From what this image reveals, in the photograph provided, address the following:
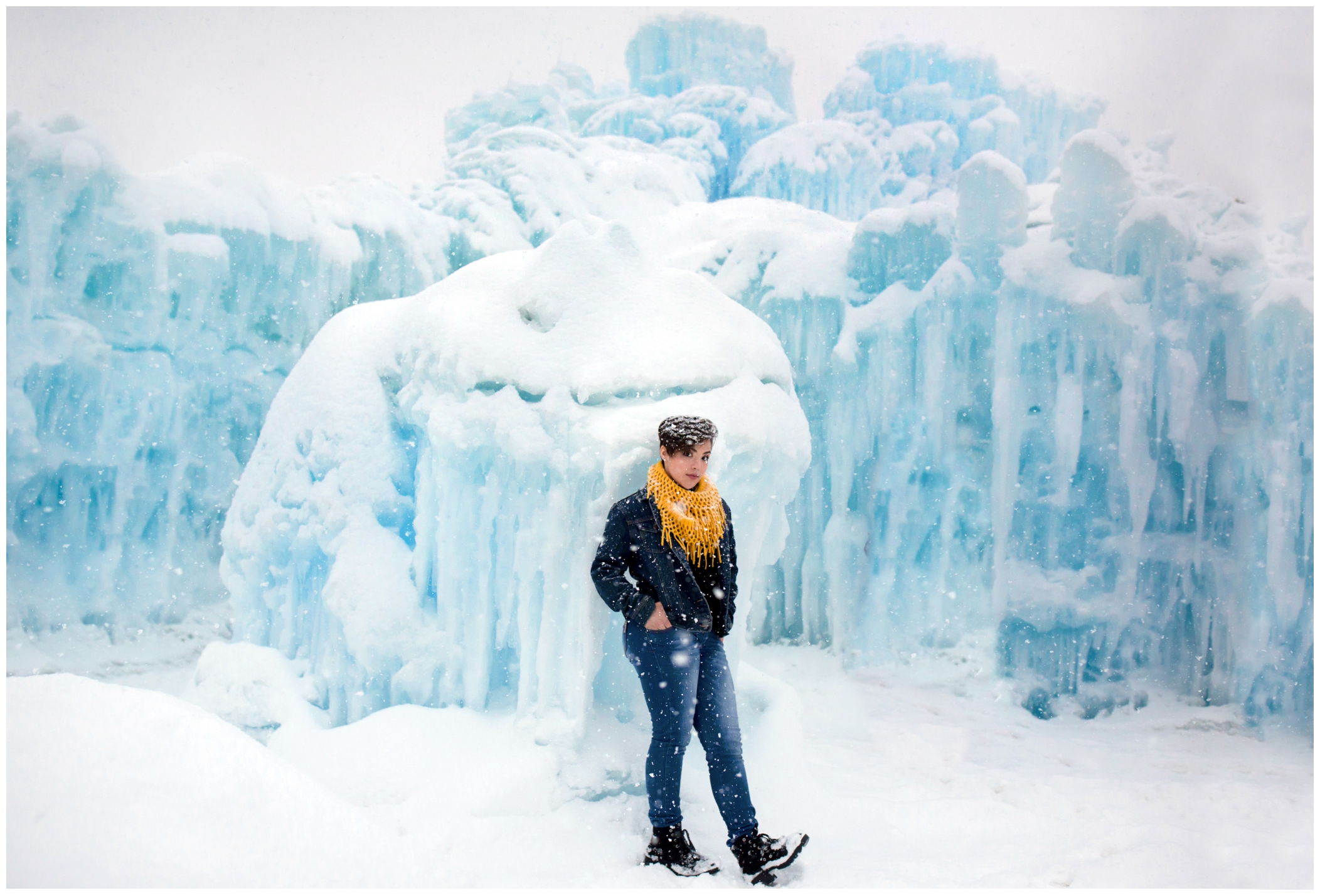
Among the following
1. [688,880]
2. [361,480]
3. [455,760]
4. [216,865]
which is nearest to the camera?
[216,865]

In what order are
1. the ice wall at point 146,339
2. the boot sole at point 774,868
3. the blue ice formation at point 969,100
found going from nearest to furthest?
the boot sole at point 774,868 < the ice wall at point 146,339 < the blue ice formation at point 969,100

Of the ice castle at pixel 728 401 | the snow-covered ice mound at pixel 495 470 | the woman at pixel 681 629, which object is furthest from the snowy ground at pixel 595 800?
the ice castle at pixel 728 401

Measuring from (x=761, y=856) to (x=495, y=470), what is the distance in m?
1.69

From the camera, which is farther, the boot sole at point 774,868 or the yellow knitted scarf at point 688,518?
the yellow knitted scarf at point 688,518

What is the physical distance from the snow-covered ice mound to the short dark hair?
13.0 inches

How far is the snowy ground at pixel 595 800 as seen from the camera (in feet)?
5.48

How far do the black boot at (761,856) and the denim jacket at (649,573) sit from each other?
0.61 metres

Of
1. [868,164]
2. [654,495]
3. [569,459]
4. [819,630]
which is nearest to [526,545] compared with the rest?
[569,459]

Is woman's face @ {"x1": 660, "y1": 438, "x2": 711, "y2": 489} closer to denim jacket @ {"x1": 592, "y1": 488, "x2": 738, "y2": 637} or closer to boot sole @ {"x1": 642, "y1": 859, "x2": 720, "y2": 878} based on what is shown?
denim jacket @ {"x1": 592, "y1": 488, "x2": 738, "y2": 637}

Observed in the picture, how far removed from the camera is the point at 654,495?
225cm

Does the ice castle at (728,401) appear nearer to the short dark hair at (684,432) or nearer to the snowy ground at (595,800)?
the snowy ground at (595,800)

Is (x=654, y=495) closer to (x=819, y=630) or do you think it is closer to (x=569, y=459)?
(x=569, y=459)

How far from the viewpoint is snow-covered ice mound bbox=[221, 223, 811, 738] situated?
2.70 m

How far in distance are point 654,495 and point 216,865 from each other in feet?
4.76
